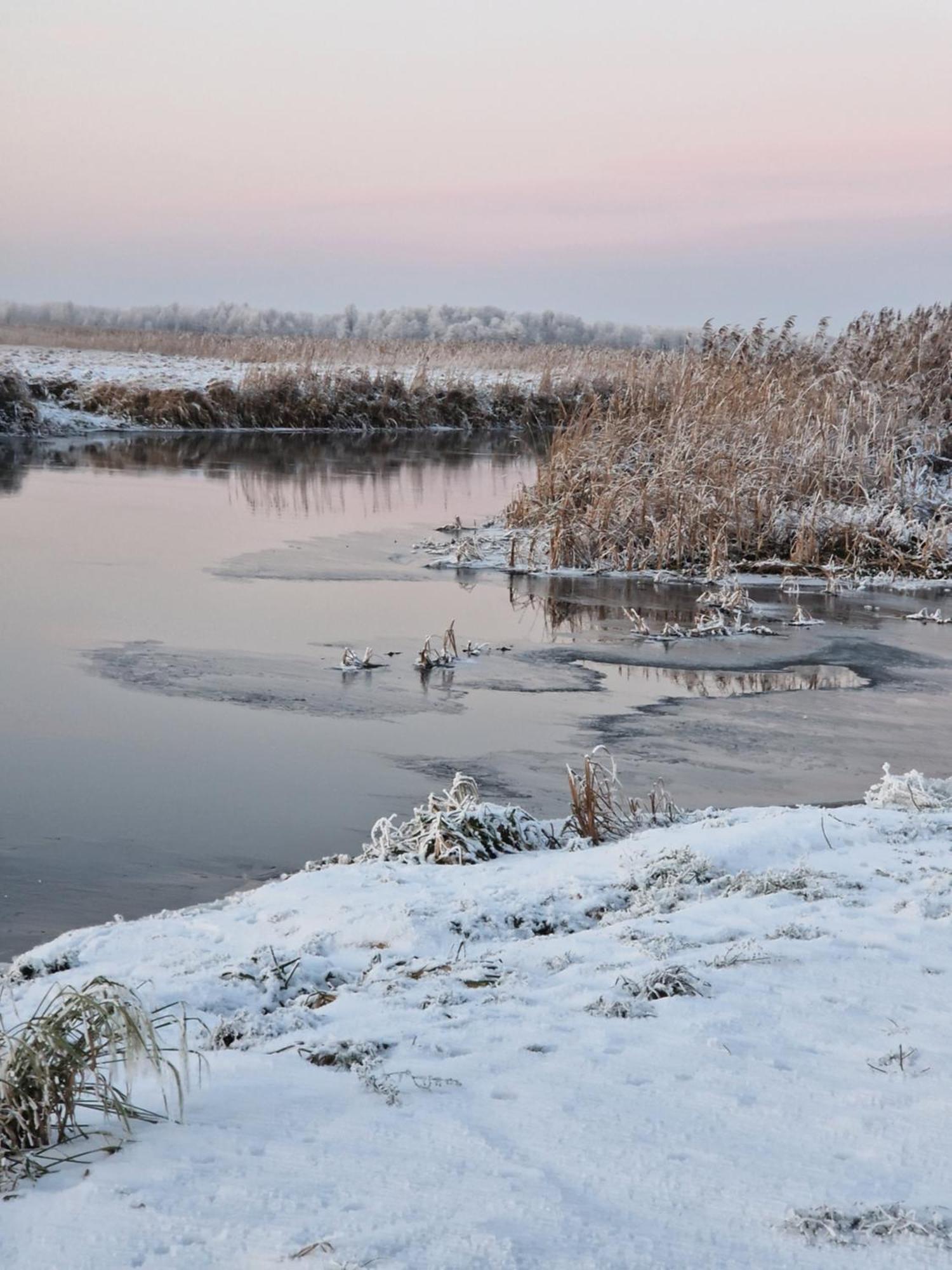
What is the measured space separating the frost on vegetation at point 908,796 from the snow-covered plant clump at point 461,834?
1.49 meters

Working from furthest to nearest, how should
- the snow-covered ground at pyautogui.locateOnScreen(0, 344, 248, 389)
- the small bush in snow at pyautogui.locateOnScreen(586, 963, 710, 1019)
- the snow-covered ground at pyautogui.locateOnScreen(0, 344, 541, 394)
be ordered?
the snow-covered ground at pyautogui.locateOnScreen(0, 344, 541, 394) → the snow-covered ground at pyautogui.locateOnScreen(0, 344, 248, 389) → the small bush in snow at pyautogui.locateOnScreen(586, 963, 710, 1019)

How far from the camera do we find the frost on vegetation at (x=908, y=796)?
5.84 metres

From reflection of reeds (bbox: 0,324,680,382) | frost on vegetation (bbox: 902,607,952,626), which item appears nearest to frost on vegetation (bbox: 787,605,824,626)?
frost on vegetation (bbox: 902,607,952,626)

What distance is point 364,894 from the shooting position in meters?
4.73

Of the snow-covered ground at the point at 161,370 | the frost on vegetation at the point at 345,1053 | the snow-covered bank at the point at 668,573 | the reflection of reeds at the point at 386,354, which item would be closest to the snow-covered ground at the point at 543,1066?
the frost on vegetation at the point at 345,1053

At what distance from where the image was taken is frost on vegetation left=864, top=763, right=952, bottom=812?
5840mm

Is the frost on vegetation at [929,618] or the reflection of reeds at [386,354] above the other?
the reflection of reeds at [386,354]

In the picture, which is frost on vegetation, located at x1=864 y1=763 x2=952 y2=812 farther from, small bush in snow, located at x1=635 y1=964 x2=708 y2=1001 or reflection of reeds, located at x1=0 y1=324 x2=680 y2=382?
reflection of reeds, located at x1=0 y1=324 x2=680 y2=382

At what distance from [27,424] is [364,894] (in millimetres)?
24819

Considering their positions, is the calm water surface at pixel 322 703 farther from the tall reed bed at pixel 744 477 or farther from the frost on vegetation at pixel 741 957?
the frost on vegetation at pixel 741 957

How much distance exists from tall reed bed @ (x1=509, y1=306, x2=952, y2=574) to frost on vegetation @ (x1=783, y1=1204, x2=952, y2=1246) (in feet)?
37.2

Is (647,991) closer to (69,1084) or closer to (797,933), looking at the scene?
(797,933)

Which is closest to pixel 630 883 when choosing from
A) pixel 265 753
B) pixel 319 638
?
pixel 265 753

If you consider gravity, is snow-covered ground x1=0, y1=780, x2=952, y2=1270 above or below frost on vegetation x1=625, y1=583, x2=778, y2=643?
below
